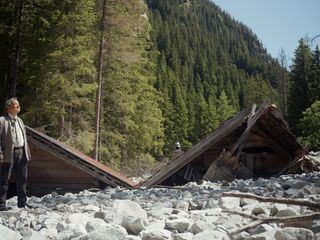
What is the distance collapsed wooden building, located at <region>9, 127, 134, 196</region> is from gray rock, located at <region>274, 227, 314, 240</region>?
349 inches

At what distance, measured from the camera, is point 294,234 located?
12.1 ft

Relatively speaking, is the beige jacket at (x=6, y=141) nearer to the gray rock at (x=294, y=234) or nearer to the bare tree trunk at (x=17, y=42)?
the gray rock at (x=294, y=234)

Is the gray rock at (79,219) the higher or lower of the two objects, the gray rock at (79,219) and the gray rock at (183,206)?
the lower

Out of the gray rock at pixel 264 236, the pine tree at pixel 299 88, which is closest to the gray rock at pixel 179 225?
the gray rock at pixel 264 236

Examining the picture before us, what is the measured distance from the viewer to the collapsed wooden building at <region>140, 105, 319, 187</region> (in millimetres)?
11852

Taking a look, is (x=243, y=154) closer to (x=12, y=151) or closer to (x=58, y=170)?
(x=58, y=170)

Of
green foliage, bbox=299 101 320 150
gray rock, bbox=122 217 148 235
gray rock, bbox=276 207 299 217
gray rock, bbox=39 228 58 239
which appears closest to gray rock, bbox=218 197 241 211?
gray rock, bbox=276 207 299 217

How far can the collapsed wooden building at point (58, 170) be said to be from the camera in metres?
12.6

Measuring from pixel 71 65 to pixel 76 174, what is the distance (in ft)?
30.6

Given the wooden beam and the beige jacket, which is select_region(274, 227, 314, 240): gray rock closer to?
the beige jacket

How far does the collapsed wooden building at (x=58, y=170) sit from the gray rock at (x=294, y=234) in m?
8.87

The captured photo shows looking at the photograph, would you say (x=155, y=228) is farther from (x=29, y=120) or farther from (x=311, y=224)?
(x=29, y=120)

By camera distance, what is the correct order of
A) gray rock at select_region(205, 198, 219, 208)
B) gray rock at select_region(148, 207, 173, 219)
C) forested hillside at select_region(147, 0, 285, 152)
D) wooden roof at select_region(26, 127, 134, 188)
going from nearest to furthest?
1. gray rock at select_region(148, 207, 173, 219)
2. gray rock at select_region(205, 198, 219, 208)
3. wooden roof at select_region(26, 127, 134, 188)
4. forested hillside at select_region(147, 0, 285, 152)

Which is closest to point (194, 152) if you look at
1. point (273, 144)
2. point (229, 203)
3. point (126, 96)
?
point (273, 144)
